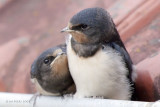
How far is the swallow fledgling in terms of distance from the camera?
79.0 inches

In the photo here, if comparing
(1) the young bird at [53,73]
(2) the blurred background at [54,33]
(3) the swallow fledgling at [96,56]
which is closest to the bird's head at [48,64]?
(1) the young bird at [53,73]

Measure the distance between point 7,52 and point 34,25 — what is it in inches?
11.9

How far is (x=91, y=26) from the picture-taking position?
6.59ft

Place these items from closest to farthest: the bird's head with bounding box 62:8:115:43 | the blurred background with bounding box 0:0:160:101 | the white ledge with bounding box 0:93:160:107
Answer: the white ledge with bounding box 0:93:160:107, the bird's head with bounding box 62:8:115:43, the blurred background with bounding box 0:0:160:101

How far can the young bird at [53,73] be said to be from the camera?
2180 mm

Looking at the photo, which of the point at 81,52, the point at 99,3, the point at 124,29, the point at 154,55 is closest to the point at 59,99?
the point at 81,52

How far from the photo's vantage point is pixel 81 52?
2.03 meters

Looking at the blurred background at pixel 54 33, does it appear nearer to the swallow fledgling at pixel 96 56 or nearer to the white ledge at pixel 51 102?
the swallow fledgling at pixel 96 56

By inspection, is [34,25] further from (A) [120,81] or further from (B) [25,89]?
(A) [120,81]

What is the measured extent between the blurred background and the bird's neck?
211 mm

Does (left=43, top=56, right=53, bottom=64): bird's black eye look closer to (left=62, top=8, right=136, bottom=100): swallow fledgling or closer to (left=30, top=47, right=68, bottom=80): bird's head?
(left=30, top=47, right=68, bottom=80): bird's head

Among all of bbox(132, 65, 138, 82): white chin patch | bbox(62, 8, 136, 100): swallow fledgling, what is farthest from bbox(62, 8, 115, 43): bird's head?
bbox(132, 65, 138, 82): white chin patch

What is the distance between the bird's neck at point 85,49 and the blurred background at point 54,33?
0.21m

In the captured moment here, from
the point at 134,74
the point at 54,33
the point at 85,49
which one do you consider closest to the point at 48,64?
the point at 85,49
